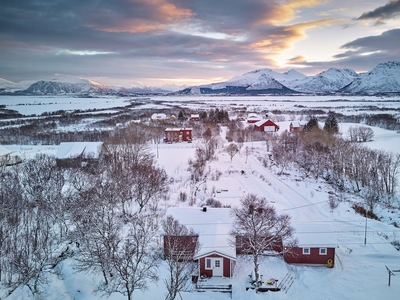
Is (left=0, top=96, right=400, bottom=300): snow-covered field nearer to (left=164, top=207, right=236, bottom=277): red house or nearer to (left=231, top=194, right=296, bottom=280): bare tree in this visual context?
(left=231, top=194, right=296, bottom=280): bare tree

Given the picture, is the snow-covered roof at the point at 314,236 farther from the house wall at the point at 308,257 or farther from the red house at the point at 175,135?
the red house at the point at 175,135

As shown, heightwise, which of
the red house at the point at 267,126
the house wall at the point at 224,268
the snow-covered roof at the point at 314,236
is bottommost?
the house wall at the point at 224,268

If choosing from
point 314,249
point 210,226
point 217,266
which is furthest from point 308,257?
point 210,226

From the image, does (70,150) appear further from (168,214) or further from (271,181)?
(271,181)

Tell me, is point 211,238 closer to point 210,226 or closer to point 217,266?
point 210,226

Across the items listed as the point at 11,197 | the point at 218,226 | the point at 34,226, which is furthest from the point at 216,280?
the point at 11,197

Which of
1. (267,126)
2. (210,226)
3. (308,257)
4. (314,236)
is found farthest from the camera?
(267,126)

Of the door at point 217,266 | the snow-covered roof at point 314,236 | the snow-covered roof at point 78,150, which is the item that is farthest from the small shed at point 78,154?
the snow-covered roof at point 314,236
